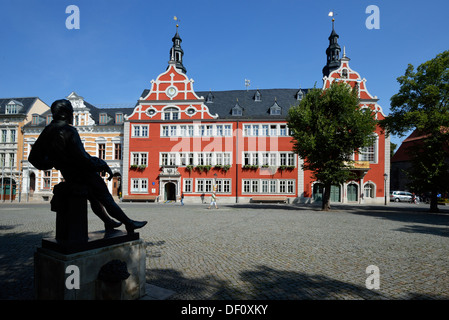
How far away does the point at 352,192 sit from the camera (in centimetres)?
3006

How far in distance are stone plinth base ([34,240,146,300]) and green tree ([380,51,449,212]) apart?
22.3 meters

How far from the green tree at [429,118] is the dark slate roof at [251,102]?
13343mm

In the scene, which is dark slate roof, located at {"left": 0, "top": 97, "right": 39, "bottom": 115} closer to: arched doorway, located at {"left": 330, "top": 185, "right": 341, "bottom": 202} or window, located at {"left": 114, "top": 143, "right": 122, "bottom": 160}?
window, located at {"left": 114, "top": 143, "right": 122, "bottom": 160}

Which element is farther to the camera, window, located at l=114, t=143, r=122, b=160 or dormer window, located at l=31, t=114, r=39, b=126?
dormer window, located at l=31, t=114, r=39, b=126

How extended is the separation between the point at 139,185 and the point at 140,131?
21.9ft

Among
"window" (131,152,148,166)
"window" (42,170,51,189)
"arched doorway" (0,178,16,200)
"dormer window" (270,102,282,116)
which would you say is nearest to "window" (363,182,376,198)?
"dormer window" (270,102,282,116)

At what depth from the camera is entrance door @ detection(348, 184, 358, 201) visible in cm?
2998

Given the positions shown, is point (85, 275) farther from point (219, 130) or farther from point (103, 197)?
point (219, 130)

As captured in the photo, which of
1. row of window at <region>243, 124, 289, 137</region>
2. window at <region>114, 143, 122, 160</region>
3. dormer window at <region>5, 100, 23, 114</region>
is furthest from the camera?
dormer window at <region>5, 100, 23, 114</region>

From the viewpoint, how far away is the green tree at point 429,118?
744 inches

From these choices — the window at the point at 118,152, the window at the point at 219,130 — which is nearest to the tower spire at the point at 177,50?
the window at the point at 219,130
